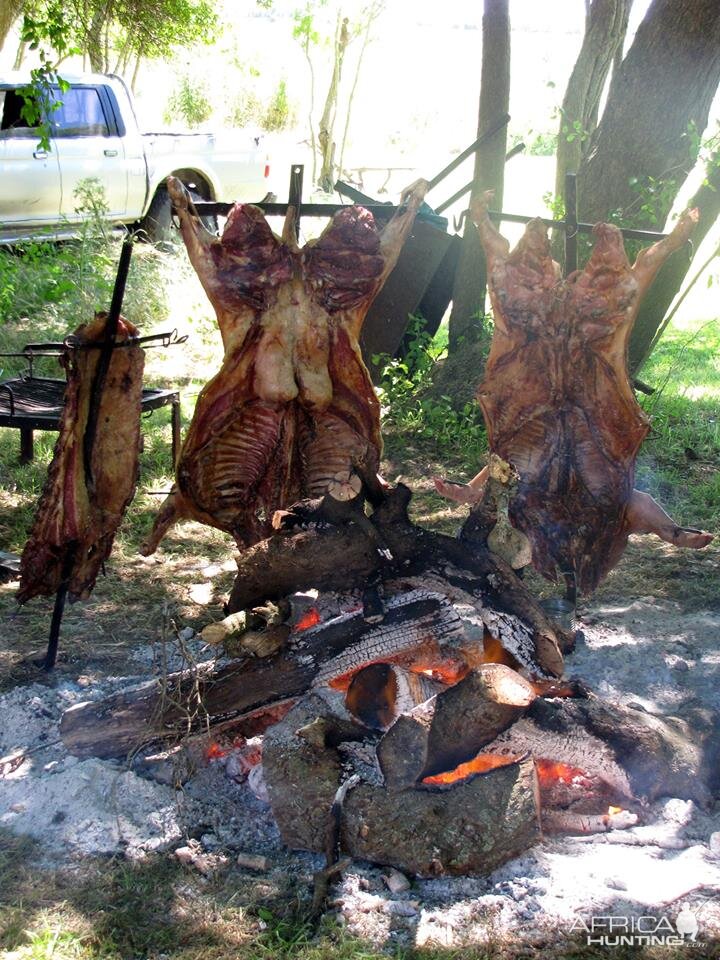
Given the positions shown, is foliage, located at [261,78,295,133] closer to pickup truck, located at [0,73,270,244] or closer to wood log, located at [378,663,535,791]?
pickup truck, located at [0,73,270,244]

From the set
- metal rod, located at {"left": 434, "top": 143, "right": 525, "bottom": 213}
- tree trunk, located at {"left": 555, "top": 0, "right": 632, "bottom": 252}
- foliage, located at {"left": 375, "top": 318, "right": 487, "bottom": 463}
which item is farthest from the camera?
tree trunk, located at {"left": 555, "top": 0, "right": 632, "bottom": 252}

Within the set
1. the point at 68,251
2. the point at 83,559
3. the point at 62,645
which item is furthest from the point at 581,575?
the point at 68,251

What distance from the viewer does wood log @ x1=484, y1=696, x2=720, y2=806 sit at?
264cm

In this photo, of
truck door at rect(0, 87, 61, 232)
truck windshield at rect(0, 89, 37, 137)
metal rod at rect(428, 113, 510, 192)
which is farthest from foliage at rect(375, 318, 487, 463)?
truck windshield at rect(0, 89, 37, 137)

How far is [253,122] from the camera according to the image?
2053 cm

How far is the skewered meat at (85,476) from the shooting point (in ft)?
10.1

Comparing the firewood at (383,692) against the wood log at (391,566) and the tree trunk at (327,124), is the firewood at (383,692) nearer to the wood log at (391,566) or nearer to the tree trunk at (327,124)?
the wood log at (391,566)

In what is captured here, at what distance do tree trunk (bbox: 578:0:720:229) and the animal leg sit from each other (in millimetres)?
2459

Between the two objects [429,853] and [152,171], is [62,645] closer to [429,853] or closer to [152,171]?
[429,853]

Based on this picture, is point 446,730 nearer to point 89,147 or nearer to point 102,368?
point 102,368

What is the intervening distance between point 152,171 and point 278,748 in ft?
32.0

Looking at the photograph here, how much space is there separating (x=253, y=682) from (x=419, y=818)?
28.0 inches

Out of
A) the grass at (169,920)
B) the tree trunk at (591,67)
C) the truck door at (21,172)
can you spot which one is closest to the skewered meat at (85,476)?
the grass at (169,920)

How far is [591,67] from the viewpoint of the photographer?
7.84 metres
